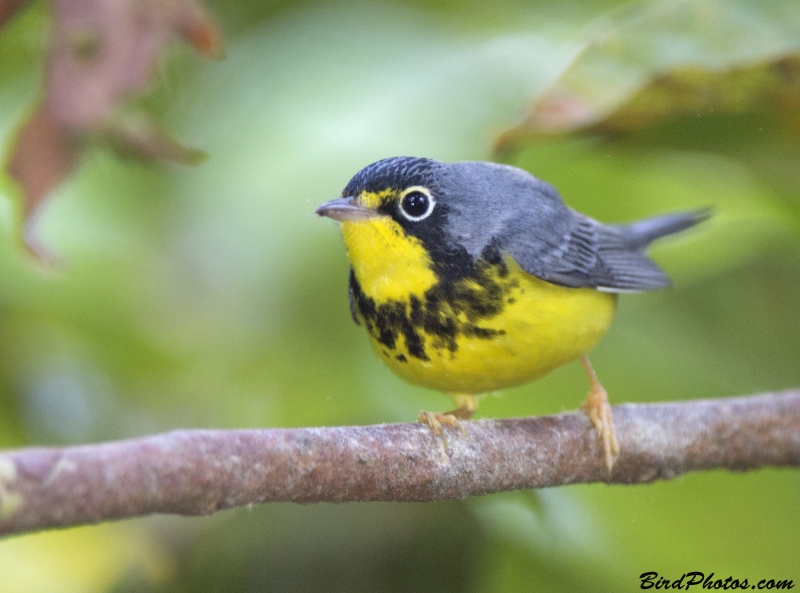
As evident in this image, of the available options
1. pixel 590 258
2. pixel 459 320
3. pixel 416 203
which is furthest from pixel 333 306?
pixel 416 203

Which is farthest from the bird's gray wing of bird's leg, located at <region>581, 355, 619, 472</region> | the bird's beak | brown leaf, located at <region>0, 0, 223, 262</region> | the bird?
brown leaf, located at <region>0, 0, 223, 262</region>

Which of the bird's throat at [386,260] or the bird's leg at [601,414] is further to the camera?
the bird's leg at [601,414]

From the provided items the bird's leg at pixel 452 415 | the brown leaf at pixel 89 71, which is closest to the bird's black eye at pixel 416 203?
the bird's leg at pixel 452 415

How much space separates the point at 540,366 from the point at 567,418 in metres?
0.26

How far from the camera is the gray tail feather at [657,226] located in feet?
13.4

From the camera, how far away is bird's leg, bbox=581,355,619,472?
9.57 feet

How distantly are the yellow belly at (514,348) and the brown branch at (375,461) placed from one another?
234mm

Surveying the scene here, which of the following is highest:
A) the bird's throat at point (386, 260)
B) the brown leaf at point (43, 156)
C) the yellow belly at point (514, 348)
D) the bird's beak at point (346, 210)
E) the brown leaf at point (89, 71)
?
the brown leaf at point (89, 71)

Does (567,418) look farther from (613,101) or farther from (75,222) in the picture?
(75,222)

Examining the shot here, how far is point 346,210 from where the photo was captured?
2.55 meters

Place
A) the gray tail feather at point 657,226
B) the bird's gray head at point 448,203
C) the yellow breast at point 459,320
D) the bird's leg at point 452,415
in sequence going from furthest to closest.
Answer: the gray tail feather at point 657,226 < the yellow breast at point 459,320 < the bird's gray head at point 448,203 < the bird's leg at point 452,415

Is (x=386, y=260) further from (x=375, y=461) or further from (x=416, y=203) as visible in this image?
(x=375, y=461)

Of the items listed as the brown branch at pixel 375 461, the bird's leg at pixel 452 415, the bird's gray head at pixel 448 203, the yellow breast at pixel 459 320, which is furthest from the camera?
the yellow breast at pixel 459 320

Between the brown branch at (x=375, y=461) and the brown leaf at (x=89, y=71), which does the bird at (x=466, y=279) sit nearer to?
the brown branch at (x=375, y=461)
